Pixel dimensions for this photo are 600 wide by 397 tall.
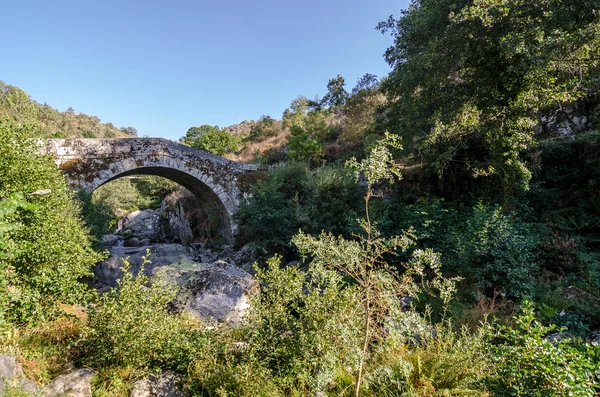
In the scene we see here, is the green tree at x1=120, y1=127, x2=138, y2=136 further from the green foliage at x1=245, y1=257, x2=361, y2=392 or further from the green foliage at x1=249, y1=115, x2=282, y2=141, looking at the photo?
the green foliage at x1=245, y1=257, x2=361, y2=392

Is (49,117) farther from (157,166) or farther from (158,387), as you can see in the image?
(158,387)

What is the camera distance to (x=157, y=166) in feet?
36.5

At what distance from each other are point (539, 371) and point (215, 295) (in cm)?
466

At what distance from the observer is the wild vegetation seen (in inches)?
104

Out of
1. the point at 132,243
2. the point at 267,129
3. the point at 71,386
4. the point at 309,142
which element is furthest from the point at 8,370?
A: the point at 267,129

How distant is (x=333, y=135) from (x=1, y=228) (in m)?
17.6

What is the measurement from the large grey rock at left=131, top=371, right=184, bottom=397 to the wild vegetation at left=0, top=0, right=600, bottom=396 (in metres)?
0.10

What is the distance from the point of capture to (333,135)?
19.0m

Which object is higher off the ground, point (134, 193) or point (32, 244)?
point (134, 193)

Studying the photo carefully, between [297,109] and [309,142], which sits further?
[297,109]

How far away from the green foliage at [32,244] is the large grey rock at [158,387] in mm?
1699

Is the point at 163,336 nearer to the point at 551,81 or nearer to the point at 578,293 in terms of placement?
the point at 578,293

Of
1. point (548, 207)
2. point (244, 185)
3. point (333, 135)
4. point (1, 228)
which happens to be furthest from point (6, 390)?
point (333, 135)

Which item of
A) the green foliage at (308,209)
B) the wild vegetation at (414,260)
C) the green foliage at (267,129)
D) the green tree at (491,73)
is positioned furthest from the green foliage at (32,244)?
the green foliage at (267,129)
